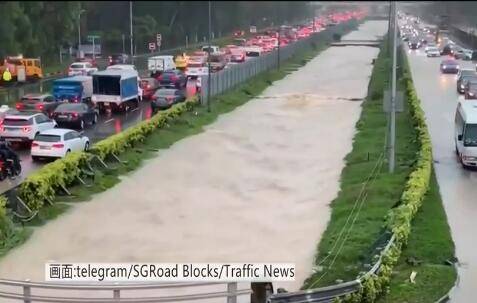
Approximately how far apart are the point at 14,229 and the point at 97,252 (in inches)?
95.9

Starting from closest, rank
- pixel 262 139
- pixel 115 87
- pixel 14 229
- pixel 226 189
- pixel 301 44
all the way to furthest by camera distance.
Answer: pixel 14 229
pixel 226 189
pixel 262 139
pixel 115 87
pixel 301 44

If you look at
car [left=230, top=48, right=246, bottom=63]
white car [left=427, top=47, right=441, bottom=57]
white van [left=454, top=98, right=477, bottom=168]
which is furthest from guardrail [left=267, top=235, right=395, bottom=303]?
car [left=230, top=48, right=246, bottom=63]

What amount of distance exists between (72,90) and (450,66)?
21.1 meters

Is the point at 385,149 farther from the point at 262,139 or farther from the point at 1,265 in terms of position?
the point at 1,265

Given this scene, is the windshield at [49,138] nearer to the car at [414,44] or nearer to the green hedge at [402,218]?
the green hedge at [402,218]

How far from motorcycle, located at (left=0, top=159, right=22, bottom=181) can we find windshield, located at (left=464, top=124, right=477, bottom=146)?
13600 millimetres

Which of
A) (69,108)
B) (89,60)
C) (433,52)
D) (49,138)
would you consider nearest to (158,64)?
(89,60)

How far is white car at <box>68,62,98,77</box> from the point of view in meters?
49.4

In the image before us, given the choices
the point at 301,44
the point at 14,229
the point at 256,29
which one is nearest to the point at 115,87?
the point at 14,229

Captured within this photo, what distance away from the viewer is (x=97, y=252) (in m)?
17.2

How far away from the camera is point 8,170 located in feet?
77.7

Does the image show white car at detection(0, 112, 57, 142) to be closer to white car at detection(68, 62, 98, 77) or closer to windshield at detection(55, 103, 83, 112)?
windshield at detection(55, 103, 83, 112)

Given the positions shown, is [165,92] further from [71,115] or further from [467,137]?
[467,137]

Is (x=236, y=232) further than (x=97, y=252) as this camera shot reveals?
Yes
